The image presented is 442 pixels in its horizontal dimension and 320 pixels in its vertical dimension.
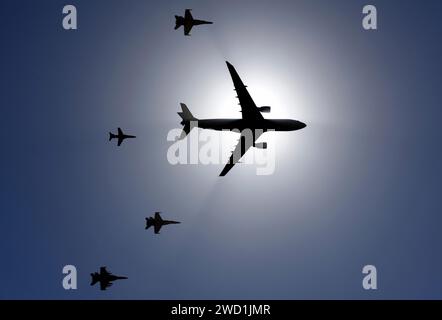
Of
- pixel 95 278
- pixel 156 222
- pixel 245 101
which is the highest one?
pixel 245 101

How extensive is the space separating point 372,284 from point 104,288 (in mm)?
38820

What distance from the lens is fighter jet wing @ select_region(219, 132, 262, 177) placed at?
81.4 m

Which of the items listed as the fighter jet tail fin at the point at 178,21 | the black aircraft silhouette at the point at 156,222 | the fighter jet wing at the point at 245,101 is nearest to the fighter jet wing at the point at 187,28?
the fighter jet tail fin at the point at 178,21

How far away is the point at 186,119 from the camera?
258ft

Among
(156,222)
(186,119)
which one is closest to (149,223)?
(156,222)

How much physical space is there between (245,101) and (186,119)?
9.62 m

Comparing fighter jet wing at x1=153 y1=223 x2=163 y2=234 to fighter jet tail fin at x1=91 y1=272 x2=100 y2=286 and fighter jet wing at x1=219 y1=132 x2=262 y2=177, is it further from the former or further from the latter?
fighter jet wing at x1=219 y1=132 x2=262 y2=177

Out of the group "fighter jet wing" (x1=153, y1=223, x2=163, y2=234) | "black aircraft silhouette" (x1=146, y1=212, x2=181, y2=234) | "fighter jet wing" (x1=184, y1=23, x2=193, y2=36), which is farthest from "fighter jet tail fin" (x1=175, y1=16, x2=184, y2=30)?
"fighter jet wing" (x1=153, y1=223, x2=163, y2=234)

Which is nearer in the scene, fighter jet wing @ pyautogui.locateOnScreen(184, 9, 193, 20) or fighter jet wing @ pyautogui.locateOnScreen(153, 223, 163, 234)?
fighter jet wing @ pyautogui.locateOnScreen(184, 9, 193, 20)

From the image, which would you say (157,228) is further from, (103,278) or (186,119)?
(186,119)

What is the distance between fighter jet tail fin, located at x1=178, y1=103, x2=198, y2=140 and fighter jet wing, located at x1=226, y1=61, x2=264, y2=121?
7648 millimetres

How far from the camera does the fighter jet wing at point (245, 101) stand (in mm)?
75625

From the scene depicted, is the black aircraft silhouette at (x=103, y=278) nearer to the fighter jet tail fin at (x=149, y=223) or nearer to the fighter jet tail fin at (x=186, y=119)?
the fighter jet tail fin at (x=149, y=223)
